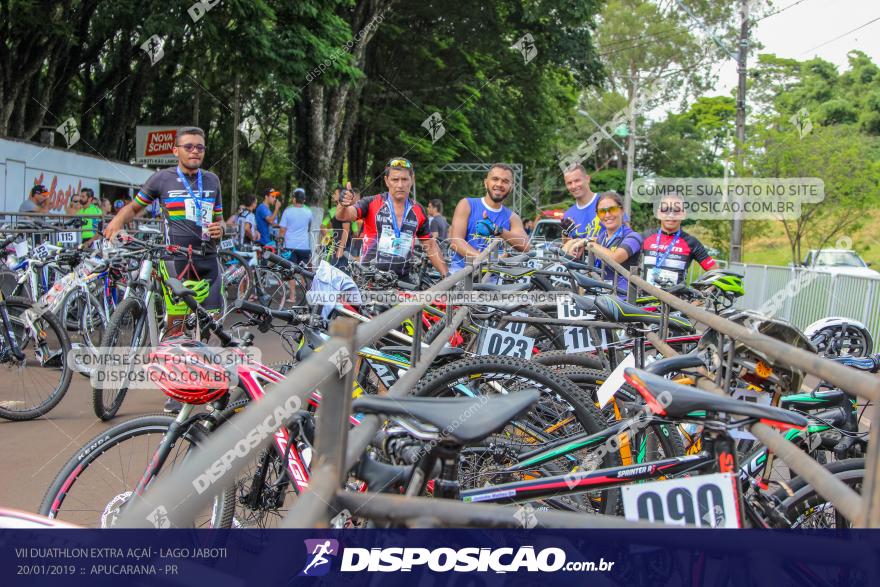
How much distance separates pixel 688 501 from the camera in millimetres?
2441

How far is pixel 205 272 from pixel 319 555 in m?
5.23

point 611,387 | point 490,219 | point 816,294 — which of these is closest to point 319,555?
point 611,387

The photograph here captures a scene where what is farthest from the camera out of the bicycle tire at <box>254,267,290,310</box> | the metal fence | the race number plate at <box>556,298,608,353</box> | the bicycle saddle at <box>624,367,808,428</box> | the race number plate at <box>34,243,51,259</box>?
the bicycle tire at <box>254,267,290,310</box>

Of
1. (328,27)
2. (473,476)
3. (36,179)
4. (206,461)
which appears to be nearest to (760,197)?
(328,27)

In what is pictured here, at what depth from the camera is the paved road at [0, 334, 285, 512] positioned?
15.6ft

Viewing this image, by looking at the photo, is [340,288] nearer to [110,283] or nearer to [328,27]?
[110,283]

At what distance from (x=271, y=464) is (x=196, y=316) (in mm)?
1628

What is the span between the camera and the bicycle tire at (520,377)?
3.34 metres

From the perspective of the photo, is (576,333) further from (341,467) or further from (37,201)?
(37,201)

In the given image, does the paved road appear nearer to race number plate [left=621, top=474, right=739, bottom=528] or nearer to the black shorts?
the black shorts

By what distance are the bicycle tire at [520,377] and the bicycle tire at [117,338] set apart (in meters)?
3.37

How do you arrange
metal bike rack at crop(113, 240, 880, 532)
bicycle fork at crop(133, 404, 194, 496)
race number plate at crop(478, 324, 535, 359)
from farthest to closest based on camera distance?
race number plate at crop(478, 324, 535, 359) → bicycle fork at crop(133, 404, 194, 496) → metal bike rack at crop(113, 240, 880, 532)

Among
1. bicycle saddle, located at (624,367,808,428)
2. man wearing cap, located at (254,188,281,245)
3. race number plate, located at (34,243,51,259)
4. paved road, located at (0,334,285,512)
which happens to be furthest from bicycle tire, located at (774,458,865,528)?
man wearing cap, located at (254,188,281,245)

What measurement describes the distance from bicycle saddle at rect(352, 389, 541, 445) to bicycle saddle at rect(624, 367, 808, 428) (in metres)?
0.36
